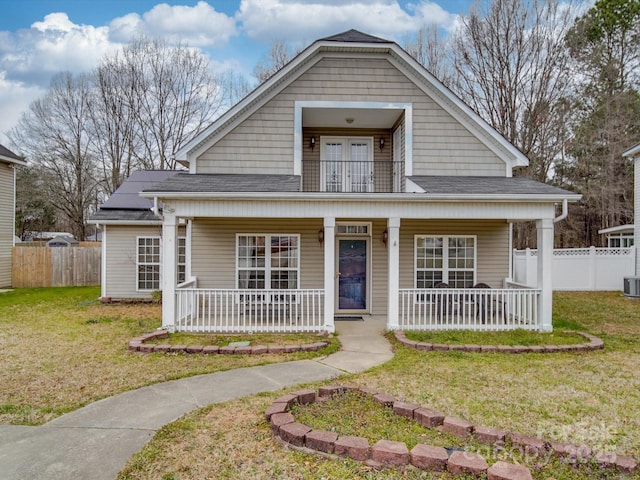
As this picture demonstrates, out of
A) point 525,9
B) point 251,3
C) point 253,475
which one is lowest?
point 253,475

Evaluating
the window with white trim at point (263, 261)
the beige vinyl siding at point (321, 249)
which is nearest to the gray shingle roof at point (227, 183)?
the beige vinyl siding at point (321, 249)

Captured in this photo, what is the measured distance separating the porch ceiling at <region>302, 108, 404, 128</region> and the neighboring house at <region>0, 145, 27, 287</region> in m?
14.2

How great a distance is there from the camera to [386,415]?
433 centimetres

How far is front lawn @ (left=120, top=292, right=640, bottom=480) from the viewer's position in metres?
3.32

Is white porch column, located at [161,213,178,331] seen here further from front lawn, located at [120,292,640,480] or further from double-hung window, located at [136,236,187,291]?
double-hung window, located at [136,236,187,291]

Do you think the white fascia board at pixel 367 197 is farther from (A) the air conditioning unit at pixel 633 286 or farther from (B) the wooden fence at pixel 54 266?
(B) the wooden fence at pixel 54 266

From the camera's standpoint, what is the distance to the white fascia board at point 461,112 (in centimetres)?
1038

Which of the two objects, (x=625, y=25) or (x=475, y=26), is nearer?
(x=475, y=26)

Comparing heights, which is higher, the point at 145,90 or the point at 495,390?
the point at 145,90

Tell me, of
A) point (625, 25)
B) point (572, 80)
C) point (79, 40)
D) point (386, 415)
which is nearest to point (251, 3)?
point (79, 40)

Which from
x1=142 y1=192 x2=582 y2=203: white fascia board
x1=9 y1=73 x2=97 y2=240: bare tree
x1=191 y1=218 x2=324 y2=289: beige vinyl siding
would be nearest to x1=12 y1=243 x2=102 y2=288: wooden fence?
x1=191 y1=218 x2=324 y2=289: beige vinyl siding

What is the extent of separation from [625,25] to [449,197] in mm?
Result: 23730

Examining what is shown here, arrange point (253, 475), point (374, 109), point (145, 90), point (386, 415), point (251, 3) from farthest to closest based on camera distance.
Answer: point (145, 90), point (251, 3), point (374, 109), point (386, 415), point (253, 475)

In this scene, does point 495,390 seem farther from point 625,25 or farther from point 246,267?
point 625,25
